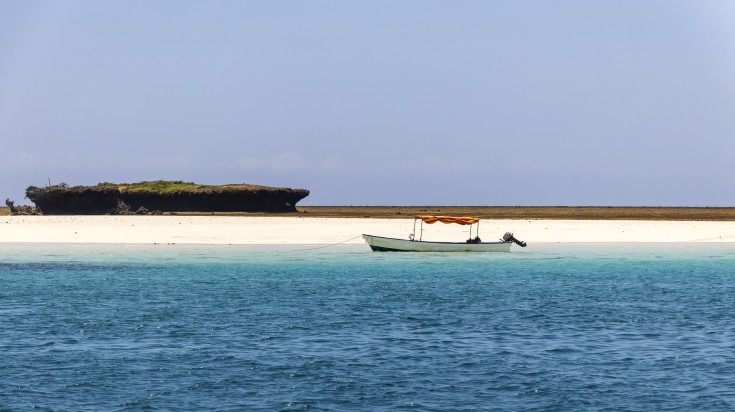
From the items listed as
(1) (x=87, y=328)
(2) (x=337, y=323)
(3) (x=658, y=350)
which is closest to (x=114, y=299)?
(1) (x=87, y=328)

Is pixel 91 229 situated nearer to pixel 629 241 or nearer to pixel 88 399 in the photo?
pixel 629 241

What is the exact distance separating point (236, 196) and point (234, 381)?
9379cm

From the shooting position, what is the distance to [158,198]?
112 meters

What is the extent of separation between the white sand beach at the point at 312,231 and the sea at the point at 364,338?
758 inches

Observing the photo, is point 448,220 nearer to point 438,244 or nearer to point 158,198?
point 438,244

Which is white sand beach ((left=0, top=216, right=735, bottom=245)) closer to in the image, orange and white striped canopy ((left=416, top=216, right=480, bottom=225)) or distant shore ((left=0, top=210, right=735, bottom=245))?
distant shore ((left=0, top=210, right=735, bottom=245))

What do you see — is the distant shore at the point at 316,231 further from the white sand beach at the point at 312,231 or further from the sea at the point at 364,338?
the sea at the point at 364,338

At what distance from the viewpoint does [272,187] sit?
117250 millimetres

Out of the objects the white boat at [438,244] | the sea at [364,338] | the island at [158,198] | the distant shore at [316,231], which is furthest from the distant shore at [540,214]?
the sea at [364,338]

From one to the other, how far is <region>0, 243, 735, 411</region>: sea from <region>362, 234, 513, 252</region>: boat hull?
32.4 feet

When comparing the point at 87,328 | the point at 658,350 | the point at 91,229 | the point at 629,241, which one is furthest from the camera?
the point at 91,229

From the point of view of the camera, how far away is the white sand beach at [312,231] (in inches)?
2692

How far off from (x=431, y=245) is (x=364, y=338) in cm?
3394

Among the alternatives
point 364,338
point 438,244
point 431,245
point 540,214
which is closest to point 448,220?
point 438,244
